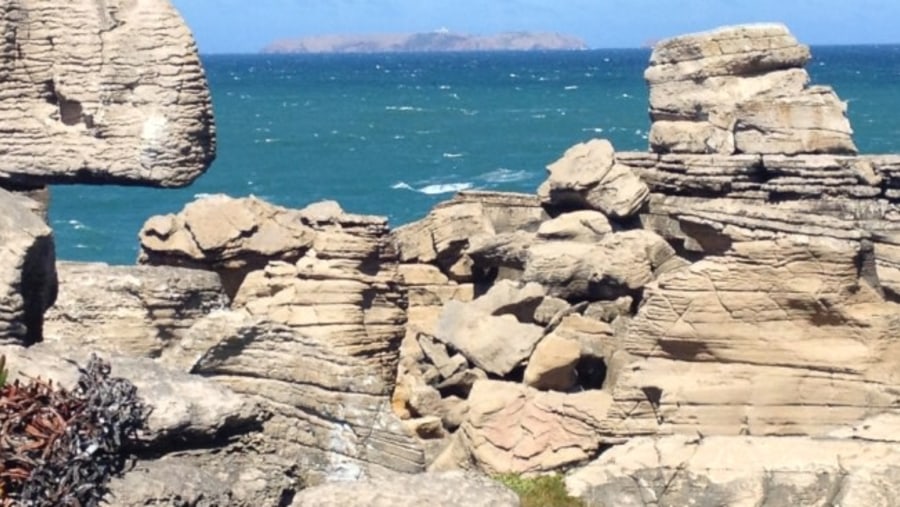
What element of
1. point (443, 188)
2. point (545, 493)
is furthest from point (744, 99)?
point (443, 188)

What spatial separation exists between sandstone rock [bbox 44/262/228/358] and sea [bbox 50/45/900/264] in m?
29.4

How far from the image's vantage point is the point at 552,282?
66.3 feet

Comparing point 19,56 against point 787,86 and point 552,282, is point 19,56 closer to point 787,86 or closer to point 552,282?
point 552,282

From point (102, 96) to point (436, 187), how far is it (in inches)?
1889

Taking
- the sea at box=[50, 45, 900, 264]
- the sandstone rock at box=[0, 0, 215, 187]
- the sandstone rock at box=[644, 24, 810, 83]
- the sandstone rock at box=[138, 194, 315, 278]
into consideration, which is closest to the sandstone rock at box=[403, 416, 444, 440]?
the sandstone rock at box=[138, 194, 315, 278]

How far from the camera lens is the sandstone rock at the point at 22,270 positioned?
29.3 ft

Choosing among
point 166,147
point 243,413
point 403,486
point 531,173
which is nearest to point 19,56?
point 166,147

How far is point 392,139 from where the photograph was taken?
→ 81688mm

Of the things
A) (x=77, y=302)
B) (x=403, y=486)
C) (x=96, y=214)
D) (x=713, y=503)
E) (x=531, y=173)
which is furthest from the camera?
(x=531, y=173)

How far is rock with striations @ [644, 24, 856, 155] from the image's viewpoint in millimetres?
20156

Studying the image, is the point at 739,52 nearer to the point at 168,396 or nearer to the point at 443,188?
the point at 168,396

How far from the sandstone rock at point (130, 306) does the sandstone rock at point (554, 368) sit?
589 cm

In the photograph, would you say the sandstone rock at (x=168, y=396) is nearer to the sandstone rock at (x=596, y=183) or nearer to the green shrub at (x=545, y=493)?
the green shrub at (x=545, y=493)

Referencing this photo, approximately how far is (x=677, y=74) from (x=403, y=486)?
14.1m
